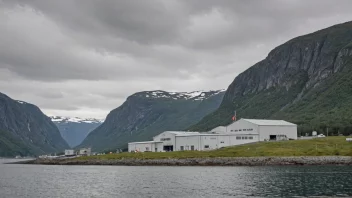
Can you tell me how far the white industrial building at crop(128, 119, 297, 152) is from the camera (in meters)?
150

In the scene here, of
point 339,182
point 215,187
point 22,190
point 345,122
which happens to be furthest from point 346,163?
point 345,122

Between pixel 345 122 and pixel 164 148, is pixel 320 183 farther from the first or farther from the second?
pixel 345 122

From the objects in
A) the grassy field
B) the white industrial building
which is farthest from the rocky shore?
the white industrial building

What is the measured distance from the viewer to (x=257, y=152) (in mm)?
119562

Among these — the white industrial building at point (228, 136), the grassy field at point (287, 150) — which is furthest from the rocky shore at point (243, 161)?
the white industrial building at point (228, 136)

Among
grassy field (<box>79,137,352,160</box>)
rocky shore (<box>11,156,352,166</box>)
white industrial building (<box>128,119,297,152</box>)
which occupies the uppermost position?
white industrial building (<box>128,119,297,152</box>)

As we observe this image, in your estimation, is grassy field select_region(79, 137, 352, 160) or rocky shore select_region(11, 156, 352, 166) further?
grassy field select_region(79, 137, 352, 160)

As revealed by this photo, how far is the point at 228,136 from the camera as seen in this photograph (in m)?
151

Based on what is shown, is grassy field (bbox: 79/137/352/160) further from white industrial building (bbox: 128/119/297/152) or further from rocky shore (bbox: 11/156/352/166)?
white industrial building (bbox: 128/119/297/152)

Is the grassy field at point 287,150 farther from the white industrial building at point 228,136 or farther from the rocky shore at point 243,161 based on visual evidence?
the white industrial building at point 228,136

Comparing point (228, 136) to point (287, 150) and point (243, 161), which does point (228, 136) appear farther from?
point (243, 161)

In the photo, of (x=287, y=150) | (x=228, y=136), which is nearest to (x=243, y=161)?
(x=287, y=150)

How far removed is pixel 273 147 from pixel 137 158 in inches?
1619

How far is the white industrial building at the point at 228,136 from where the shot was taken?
493 ft
